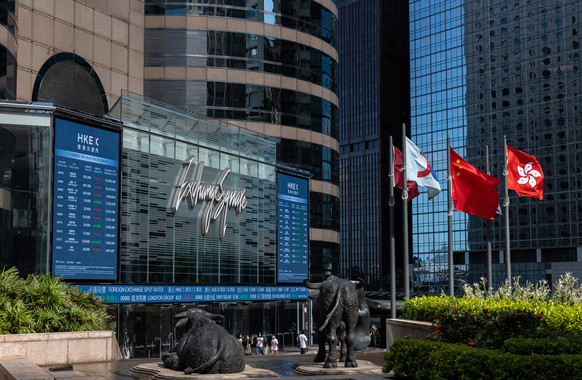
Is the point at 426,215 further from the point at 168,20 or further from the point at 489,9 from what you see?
the point at 168,20

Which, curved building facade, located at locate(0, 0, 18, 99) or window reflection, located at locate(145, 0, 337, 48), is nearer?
curved building facade, located at locate(0, 0, 18, 99)

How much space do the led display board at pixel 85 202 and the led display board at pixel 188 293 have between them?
2.75 feet

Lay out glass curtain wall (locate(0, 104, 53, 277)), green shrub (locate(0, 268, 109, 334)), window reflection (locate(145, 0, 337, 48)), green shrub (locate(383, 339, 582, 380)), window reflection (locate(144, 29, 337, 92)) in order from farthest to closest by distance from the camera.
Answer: window reflection (locate(145, 0, 337, 48)) → window reflection (locate(144, 29, 337, 92)) → glass curtain wall (locate(0, 104, 53, 277)) → green shrub (locate(0, 268, 109, 334)) → green shrub (locate(383, 339, 582, 380))

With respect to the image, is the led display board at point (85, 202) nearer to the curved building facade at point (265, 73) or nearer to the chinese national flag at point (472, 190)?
the chinese national flag at point (472, 190)

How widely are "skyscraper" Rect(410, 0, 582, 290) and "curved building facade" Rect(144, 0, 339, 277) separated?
88261 mm

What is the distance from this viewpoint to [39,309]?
22875mm

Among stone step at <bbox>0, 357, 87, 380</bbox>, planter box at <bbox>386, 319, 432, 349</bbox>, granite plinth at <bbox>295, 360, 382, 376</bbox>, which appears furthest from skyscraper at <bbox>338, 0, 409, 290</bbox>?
stone step at <bbox>0, 357, 87, 380</bbox>

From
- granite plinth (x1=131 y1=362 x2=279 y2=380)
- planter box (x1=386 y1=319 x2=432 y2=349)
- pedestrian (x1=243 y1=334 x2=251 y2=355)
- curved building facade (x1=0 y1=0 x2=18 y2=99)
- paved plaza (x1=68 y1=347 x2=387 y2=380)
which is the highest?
curved building facade (x1=0 y1=0 x2=18 y2=99)

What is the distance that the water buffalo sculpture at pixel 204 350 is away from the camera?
1936cm

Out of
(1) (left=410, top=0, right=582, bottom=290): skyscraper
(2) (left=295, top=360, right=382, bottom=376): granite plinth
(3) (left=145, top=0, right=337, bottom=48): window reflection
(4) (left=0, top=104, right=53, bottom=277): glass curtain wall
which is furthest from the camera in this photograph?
(1) (left=410, top=0, right=582, bottom=290): skyscraper

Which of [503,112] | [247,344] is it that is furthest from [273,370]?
[503,112]

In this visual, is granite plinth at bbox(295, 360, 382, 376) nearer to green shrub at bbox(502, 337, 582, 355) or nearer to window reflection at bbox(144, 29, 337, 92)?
green shrub at bbox(502, 337, 582, 355)

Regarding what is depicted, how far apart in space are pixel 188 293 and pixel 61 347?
20063mm

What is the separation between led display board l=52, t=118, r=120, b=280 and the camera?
33.9m
